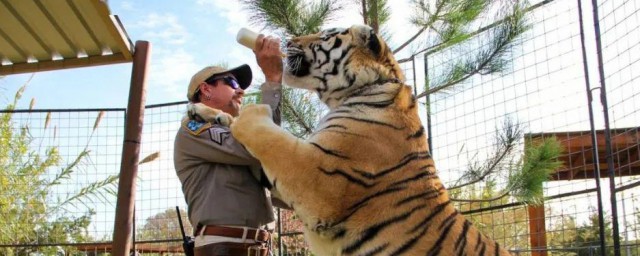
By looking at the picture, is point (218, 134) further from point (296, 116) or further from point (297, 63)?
point (296, 116)

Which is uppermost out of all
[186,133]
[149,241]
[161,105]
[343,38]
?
[161,105]

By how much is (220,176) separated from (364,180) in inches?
27.8

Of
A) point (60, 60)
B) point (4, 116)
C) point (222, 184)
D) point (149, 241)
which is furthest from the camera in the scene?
point (4, 116)

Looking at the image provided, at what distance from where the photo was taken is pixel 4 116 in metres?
9.77

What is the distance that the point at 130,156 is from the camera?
533 centimetres

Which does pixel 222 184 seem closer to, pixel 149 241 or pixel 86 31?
pixel 86 31

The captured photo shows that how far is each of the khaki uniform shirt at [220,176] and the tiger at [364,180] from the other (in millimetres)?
172

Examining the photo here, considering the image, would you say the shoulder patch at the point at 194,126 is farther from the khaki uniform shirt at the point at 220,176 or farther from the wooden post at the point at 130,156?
the wooden post at the point at 130,156

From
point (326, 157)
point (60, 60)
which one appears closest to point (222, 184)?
point (326, 157)

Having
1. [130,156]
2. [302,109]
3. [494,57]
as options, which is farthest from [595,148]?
[130,156]

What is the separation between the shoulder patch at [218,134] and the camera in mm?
2887

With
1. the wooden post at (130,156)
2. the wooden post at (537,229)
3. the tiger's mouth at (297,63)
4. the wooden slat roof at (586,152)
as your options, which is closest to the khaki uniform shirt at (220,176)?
the tiger's mouth at (297,63)

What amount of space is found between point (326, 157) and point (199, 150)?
68 cm

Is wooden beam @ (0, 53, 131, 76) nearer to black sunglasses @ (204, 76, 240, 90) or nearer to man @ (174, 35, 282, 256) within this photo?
black sunglasses @ (204, 76, 240, 90)
